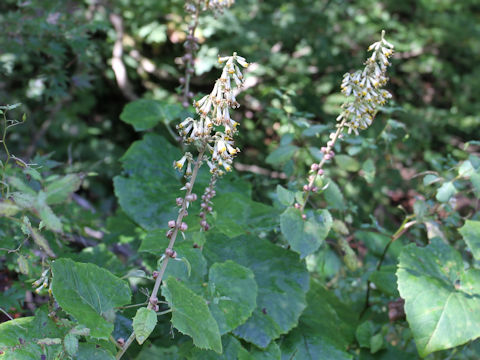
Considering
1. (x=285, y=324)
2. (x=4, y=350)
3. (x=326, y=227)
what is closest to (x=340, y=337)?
(x=285, y=324)

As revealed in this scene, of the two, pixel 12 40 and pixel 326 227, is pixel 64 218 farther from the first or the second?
pixel 326 227

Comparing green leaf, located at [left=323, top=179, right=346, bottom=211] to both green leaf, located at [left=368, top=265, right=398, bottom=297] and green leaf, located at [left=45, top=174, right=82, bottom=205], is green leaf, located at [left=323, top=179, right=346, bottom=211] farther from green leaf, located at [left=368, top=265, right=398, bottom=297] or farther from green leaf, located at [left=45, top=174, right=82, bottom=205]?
green leaf, located at [left=45, top=174, right=82, bottom=205]

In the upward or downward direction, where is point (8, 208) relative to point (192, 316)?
upward

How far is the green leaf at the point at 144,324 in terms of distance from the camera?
1.28 m

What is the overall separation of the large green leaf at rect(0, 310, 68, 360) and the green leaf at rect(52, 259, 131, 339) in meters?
0.12

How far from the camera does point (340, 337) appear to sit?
2.03 meters

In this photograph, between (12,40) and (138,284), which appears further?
(12,40)

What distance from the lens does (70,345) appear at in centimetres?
125

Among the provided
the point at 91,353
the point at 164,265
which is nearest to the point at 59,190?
the point at 164,265

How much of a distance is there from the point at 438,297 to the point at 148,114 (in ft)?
5.79

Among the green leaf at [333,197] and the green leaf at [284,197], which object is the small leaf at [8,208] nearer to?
the green leaf at [284,197]

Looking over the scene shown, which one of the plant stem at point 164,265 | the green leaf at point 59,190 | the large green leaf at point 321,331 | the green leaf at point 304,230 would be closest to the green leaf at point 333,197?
the green leaf at point 304,230

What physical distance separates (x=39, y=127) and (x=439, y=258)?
376 centimetres

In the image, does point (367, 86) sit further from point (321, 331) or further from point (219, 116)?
point (321, 331)
